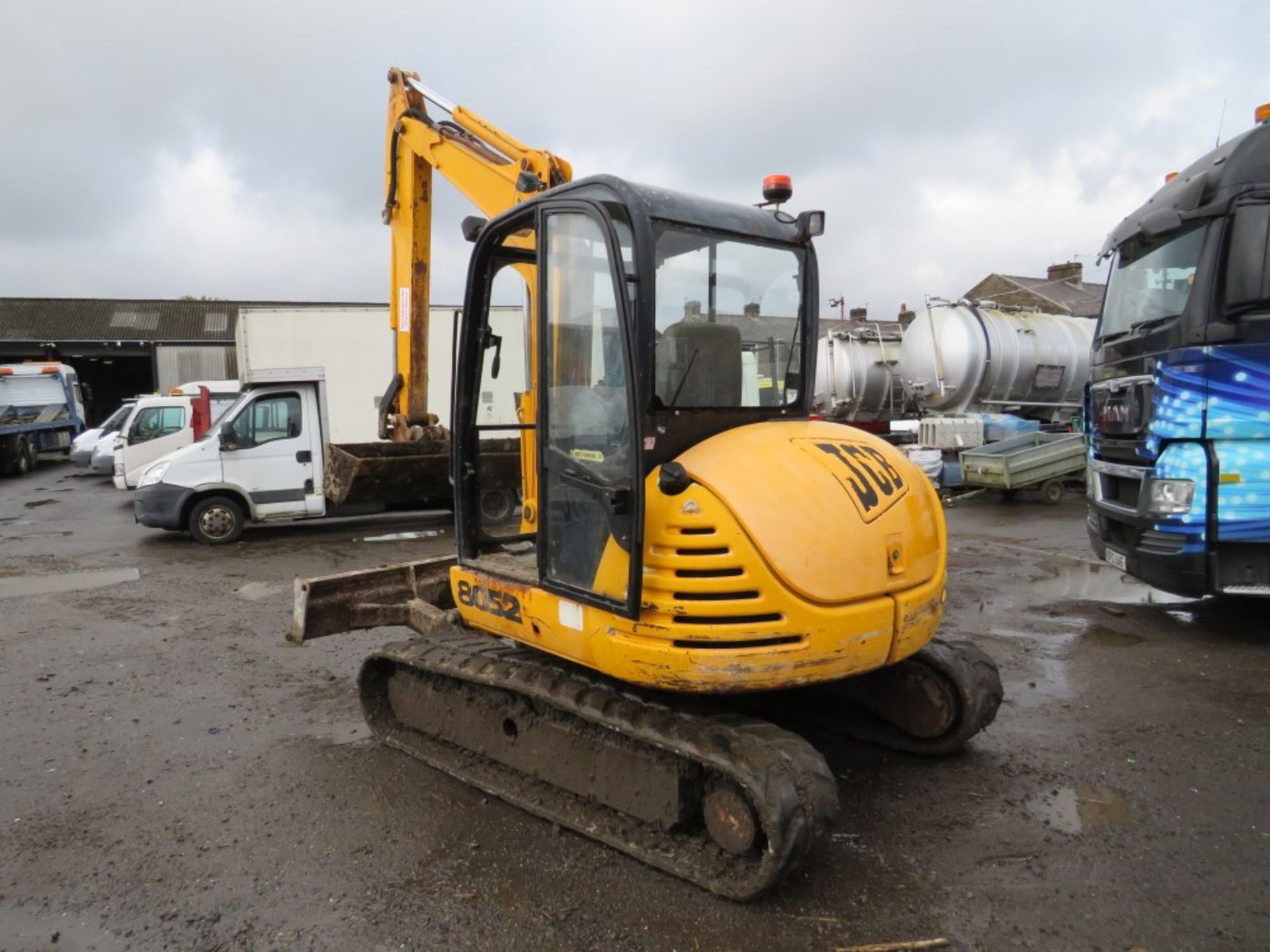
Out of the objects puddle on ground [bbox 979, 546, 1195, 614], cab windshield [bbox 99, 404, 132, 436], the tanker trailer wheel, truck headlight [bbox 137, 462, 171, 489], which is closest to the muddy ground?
puddle on ground [bbox 979, 546, 1195, 614]

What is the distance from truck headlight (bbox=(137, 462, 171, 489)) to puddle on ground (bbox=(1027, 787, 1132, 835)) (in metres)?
10.8

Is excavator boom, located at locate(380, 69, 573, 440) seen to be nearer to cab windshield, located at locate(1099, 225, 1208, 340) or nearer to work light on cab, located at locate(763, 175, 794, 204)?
work light on cab, located at locate(763, 175, 794, 204)

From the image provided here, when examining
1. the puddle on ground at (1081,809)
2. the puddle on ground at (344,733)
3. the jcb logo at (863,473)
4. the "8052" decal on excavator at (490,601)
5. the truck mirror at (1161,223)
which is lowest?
the puddle on ground at (344,733)

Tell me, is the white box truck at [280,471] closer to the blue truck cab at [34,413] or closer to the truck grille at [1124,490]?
the truck grille at [1124,490]

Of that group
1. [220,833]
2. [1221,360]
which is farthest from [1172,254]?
[220,833]

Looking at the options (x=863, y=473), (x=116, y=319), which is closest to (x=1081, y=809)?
(x=863, y=473)

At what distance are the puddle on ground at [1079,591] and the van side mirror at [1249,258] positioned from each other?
8.71 ft

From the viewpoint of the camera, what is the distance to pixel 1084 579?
27.9 ft

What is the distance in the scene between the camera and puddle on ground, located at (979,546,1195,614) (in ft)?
24.9

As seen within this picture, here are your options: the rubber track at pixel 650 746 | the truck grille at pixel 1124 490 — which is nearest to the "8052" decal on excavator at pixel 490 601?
the rubber track at pixel 650 746

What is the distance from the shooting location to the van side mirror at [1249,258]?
18.3 feet

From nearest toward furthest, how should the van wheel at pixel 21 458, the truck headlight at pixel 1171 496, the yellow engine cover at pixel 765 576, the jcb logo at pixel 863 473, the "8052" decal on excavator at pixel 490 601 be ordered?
1. the yellow engine cover at pixel 765 576
2. the jcb logo at pixel 863 473
3. the "8052" decal on excavator at pixel 490 601
4. the truck headlight at pixel 1171 496
5. the van wheel at pixel 21 458

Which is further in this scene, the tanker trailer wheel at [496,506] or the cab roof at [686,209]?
the tanker trailer wheel at [496,506]

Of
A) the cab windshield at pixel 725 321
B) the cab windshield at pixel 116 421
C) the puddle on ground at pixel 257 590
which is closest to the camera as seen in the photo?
the cab windshield at pixel 725 321
